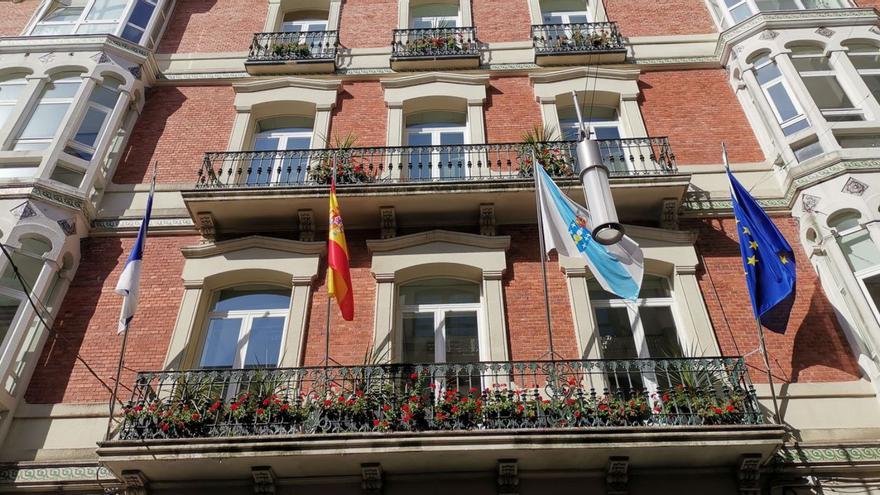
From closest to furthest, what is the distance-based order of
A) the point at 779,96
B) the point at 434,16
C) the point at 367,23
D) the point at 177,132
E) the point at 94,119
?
the point at 779,96 < the point at 94,119 < the point at 177,132 < the point at 367,23 < the point at 434,16

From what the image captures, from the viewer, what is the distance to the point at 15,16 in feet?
52.4

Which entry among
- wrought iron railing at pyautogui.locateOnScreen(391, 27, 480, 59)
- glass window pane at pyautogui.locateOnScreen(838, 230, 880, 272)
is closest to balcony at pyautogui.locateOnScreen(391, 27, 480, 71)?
wrought iron railing at pyautogui.locateOnScreen(391, 27, 480, 59)

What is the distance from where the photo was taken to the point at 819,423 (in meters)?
9.38

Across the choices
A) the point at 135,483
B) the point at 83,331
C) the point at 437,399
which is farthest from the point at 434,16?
the point at 135,483

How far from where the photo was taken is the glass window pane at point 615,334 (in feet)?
35.0

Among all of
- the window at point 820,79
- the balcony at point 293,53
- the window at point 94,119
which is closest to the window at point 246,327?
the window at point 94,119

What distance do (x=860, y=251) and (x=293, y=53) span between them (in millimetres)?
11686

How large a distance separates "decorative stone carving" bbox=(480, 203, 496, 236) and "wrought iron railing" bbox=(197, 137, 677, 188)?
62 cm

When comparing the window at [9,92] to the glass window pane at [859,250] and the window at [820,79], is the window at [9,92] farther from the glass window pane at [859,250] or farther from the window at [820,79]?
the window at [820,79]

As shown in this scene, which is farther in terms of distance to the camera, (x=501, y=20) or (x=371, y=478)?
(x=501, y=20)

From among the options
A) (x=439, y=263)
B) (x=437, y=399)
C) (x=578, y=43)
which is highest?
(x=578, y=43)

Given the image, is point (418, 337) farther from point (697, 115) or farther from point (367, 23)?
point (367, 23)

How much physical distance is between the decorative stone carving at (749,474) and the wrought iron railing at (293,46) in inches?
442

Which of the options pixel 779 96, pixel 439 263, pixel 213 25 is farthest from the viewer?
pixel 213 25
